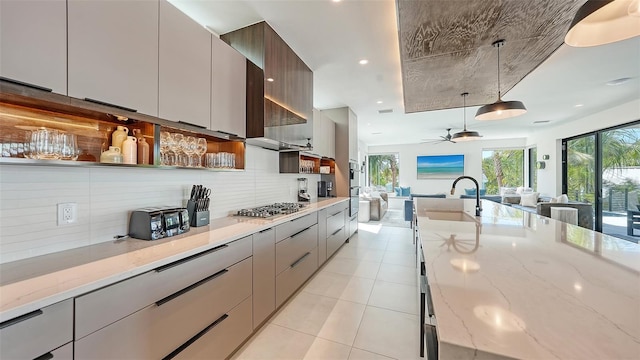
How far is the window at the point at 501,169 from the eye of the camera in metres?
8.73

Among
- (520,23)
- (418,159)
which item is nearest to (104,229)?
(520,23)

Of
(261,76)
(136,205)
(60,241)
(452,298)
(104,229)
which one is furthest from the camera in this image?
(261,76)

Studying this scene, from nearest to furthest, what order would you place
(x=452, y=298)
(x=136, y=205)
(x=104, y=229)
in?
(x=452, y=298)
(x=104, y=229)
(x=136, y=205)

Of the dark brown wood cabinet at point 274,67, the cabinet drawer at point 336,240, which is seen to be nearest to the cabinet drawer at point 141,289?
the dark brown wood cabinet at point 274,67

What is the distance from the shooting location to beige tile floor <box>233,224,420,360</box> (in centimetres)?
177

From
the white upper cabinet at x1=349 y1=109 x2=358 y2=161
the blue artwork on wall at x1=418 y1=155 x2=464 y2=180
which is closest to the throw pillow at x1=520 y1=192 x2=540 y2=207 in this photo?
the blue artwork on wall at x1=418 y1=155 x2=464 y2=180

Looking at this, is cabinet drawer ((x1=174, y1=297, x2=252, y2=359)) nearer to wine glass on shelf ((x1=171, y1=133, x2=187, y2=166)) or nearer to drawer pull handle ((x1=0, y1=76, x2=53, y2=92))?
wine glass on shelf ((x1=171, y1=133, x2=187, y2=166))

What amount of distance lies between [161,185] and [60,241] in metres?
0.64

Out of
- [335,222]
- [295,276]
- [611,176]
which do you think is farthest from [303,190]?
[611,176]

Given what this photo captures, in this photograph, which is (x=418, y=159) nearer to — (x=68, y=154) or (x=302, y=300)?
(x=302, y=300)

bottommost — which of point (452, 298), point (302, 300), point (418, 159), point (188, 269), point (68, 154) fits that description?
point (302, 300)

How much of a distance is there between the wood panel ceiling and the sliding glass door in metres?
3.53

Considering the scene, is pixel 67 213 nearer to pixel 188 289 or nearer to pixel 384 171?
pixel 188 289

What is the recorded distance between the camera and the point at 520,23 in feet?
6.17
